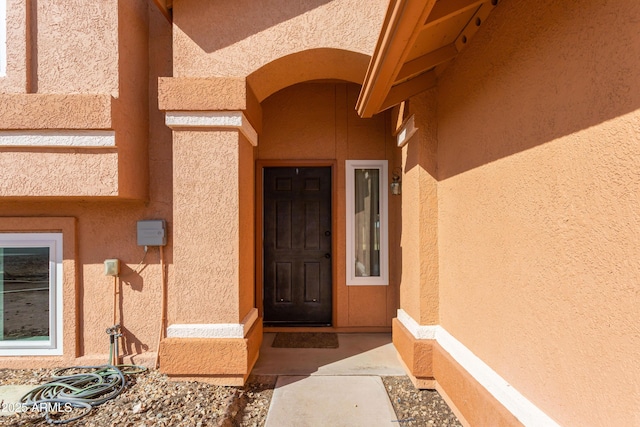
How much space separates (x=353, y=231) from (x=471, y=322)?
2.61 meters

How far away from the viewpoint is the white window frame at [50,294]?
13.7ft

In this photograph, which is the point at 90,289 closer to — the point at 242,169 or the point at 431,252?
the point at 242,169

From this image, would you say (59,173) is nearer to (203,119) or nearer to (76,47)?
(76,47)

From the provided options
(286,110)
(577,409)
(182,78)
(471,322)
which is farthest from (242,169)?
(577,409)

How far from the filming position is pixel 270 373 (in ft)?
13.2

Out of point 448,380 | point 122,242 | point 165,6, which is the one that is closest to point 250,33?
point 165,6

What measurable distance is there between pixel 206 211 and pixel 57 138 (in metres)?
1.79

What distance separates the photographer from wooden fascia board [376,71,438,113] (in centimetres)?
353

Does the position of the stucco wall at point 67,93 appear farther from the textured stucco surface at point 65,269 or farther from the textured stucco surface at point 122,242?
the textured stucco surface at point 65,269

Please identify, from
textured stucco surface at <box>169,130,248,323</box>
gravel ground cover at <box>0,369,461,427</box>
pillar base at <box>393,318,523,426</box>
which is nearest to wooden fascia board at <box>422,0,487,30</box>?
textured stucco surface at <box>169,130,248,323</box>

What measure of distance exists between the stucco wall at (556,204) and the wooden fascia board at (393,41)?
792 mm

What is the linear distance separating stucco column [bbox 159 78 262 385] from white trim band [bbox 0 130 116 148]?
2.52ft

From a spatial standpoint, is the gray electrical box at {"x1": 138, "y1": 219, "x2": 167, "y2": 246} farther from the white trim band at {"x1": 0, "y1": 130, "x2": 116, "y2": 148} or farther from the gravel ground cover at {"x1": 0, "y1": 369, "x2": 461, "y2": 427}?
the gravel ground cover at {"x1": 0, "y1": 369, "x2": 461, "y2": 427}

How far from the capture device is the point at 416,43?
299 centimetres
